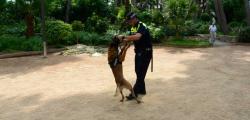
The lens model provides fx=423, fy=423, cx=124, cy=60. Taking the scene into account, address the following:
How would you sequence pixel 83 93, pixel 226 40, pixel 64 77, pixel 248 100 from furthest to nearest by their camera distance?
pixel 226 40 < pixel 64 77 < pixel 83 93 < pixel 248 100

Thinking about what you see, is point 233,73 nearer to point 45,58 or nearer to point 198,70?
point 198,70

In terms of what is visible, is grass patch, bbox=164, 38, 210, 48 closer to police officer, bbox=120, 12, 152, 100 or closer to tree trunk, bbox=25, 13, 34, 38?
tree trunk, bbox=25, 13, 34, 38

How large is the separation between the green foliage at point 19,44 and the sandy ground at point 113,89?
1.20m


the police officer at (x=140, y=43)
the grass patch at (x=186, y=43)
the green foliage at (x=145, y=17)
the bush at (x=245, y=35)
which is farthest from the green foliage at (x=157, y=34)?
the police officer at (x=140, y=43)

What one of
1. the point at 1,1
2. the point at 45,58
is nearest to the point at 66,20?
the point at 1,1

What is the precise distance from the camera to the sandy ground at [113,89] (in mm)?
7707

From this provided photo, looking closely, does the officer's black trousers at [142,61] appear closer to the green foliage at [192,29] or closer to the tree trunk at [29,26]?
the tree trunk at [29,26]

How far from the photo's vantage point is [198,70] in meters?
12.5

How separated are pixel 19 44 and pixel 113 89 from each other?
8129 millimetres

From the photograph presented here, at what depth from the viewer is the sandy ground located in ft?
25.3

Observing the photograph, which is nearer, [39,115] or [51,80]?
[39,115]

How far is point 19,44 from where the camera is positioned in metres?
16.8

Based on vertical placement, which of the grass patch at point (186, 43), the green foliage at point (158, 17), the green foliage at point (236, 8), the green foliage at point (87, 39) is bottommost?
the grass patch at point (186, 43)

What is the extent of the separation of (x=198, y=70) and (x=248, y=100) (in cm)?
394
